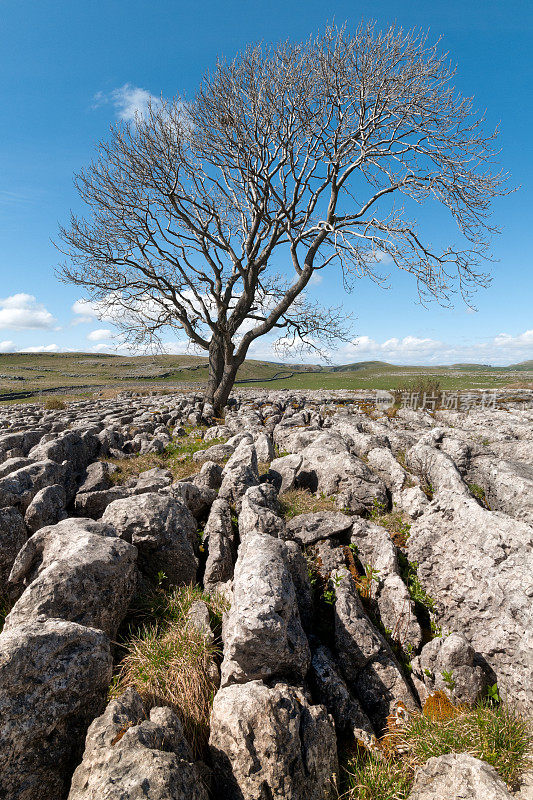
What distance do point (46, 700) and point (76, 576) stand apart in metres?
1.41

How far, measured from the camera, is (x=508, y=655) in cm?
447

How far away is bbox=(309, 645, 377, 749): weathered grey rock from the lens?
13.9 ft

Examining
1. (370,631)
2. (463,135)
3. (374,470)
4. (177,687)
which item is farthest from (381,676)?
(463,135)

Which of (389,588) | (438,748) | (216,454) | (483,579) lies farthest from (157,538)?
(216,454)

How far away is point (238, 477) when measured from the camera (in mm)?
8586

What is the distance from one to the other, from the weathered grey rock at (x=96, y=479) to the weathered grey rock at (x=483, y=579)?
7.36 metres

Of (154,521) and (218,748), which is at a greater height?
(154,521)

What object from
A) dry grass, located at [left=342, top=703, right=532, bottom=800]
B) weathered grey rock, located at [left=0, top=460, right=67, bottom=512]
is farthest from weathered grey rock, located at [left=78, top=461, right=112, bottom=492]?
dry grass, located at [left=342, top=703, right=532, bottom=800]

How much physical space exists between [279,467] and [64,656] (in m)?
7.10

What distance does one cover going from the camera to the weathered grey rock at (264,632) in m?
4.17

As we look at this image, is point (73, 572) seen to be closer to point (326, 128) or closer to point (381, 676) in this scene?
point (381, 676)

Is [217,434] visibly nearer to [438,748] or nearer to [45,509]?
[45,509]

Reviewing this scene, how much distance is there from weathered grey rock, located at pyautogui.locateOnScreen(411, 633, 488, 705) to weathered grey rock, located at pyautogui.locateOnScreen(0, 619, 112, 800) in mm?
3949

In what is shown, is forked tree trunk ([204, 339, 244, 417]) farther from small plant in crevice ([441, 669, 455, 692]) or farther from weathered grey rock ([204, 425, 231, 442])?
small plant in crevice ([441, 669, 455, 692])
